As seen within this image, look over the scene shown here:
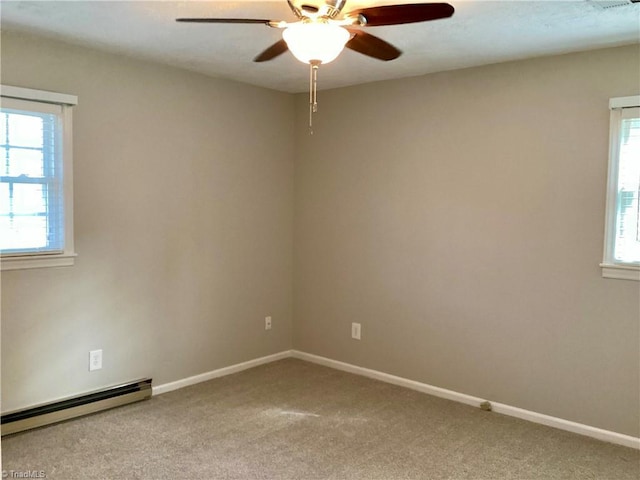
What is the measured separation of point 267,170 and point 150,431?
2187 millimetres

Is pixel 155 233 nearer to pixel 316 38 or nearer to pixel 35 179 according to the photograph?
pixel 35 179

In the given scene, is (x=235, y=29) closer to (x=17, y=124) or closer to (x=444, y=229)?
(x=17, y=124)

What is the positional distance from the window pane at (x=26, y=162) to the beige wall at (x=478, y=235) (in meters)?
2.07

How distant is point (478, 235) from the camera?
3566 mm

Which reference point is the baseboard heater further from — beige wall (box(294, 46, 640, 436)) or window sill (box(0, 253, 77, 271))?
beige wall (box(294, 46, 640, 436))

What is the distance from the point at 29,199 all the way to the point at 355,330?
2483 millimetres

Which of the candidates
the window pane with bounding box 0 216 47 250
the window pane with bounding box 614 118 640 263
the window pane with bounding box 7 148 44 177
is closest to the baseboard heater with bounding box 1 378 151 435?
the window pane with bounding box 0 216 47 250

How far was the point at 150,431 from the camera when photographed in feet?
10.2

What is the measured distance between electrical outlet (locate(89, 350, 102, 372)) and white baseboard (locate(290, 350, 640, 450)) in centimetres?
173

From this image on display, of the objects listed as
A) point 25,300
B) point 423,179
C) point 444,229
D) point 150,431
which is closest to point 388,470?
point 150,431

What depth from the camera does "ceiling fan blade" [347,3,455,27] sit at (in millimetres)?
1889

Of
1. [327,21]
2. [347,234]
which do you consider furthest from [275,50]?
[347,234]

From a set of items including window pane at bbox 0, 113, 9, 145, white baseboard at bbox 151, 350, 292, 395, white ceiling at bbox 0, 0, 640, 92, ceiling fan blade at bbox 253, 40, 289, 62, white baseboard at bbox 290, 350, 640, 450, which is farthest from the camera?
white baseboard at bbox 151, 350, 292, 395

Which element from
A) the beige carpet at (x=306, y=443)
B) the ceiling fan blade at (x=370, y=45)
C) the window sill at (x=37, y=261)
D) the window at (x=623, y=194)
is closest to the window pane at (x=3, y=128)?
the window sill at (x=37, y=261)
